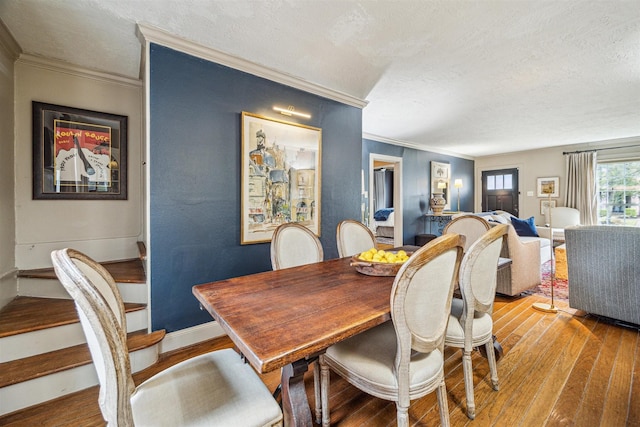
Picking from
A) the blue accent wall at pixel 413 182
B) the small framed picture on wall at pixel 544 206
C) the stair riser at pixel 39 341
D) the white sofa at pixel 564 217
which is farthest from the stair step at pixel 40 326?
the small framed picture on wall at pixel 544 206

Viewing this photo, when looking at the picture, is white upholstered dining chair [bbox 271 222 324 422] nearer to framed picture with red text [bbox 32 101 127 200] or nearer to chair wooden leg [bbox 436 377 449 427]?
chair wooden leg [bbox 436 377 449 427]

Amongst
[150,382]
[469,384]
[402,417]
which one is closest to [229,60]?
[150,382]

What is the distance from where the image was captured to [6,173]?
2.07 metres

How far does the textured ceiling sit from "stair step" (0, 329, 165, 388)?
2278 mm

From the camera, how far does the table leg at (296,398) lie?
0.95m

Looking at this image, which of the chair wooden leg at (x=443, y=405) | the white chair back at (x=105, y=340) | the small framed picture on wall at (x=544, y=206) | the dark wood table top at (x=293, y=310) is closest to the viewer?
the white chair back at (x=105, y=340)

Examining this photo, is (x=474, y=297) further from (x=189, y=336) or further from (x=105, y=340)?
(x=189, y=336)

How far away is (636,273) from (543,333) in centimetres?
91

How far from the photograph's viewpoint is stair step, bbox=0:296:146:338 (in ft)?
5.49

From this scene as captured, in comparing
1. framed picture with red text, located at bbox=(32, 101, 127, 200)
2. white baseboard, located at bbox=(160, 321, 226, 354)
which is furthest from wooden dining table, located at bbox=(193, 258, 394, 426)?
framed picture with red text, located at bbox=(32, 101, 127, 200)

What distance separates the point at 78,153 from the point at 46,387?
192 cm

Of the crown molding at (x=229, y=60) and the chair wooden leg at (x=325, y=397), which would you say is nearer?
the chair wooden leg at (x=325, y=397)

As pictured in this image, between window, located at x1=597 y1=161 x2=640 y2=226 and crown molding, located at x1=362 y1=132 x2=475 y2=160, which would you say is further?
window, located at x1=597 y1=161 x2=640 y2=226

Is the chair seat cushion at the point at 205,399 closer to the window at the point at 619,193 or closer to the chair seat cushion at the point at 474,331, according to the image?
the chair seat cushion at the point at 474,331
